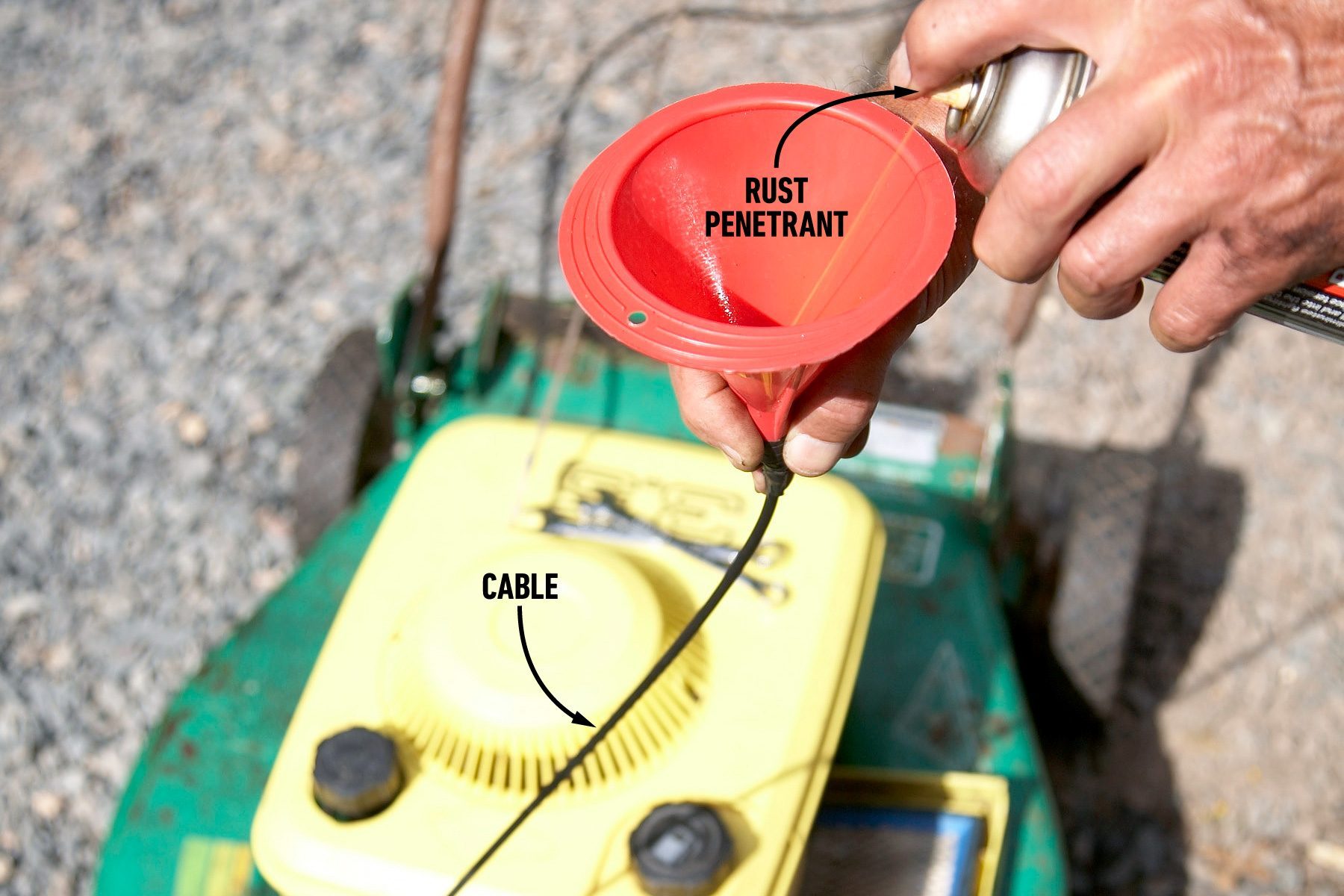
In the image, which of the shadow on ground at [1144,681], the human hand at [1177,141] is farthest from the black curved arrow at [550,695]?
the shadow on ground at [1144,681]

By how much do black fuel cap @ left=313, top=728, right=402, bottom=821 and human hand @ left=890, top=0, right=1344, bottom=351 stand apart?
0.59 m

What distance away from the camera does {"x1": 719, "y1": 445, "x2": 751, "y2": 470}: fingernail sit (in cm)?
85

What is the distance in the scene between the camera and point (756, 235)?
2.76 feet

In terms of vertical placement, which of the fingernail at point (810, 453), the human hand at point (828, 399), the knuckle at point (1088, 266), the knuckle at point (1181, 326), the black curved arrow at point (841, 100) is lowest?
the fingernail at point (810, 453)

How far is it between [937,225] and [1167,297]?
6.0 inches

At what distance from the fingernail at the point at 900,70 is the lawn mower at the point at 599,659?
289 mm

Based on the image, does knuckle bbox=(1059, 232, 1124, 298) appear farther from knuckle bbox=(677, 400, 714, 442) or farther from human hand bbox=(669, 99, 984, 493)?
knuckle bbox=(677, 400, 714, 442)

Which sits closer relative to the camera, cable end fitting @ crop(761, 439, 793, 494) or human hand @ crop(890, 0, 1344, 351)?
human hand @ crop(890, 0, 1344, 351)

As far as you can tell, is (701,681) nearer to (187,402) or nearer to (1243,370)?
(187,402)

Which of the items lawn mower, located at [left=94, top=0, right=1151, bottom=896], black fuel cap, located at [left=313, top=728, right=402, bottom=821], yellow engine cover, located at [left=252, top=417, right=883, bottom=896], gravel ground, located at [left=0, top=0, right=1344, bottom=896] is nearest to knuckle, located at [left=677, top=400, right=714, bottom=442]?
lawn mower, located at [left=94, top=0, right=1151, bottom=896]

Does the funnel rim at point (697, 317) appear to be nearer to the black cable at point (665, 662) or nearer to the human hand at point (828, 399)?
the human hand at point (828, 399)

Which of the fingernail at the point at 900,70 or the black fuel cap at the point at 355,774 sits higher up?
the fingernail at the point at 900,70

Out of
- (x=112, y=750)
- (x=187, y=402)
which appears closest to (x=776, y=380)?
(x=112, y=750)

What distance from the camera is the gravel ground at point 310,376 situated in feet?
5.49
